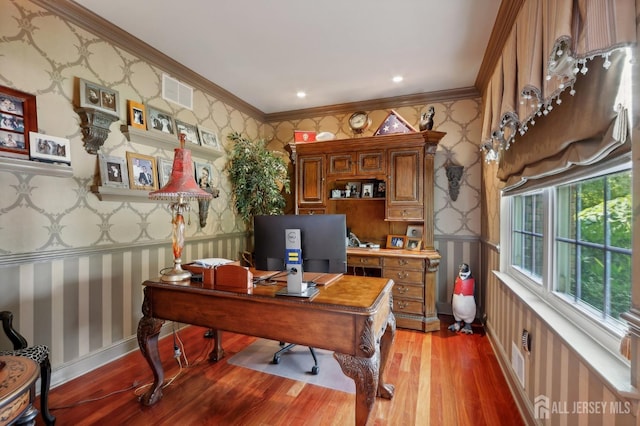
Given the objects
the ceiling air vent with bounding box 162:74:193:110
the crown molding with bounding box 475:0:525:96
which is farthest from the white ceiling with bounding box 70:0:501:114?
the ceiling air vent with bounding box 162:74:193:110

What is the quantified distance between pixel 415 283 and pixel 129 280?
284 cm

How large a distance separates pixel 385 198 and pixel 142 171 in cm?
259

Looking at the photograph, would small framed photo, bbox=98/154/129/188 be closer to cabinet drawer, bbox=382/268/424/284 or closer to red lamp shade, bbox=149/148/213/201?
red lamp shade, bbox=149/148/213/201

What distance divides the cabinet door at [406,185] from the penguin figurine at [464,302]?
31.3 inches

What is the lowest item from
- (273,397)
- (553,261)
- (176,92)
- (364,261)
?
(273,397)

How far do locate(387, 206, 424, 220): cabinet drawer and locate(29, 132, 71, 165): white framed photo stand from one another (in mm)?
3040

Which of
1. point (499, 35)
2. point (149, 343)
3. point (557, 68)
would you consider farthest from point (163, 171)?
point (499, 35)

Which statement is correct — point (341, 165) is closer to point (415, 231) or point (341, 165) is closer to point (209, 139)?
point (415, 231)

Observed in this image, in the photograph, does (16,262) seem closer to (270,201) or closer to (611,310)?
(270,201)

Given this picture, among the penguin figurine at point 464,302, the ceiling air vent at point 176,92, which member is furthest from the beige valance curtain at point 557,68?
the ceiling air vent at point 176,92

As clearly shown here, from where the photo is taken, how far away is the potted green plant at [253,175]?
3621 millimetres

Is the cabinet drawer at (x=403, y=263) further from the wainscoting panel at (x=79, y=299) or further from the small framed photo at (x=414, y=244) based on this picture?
the wainscoting panel at (x=79, y=299)

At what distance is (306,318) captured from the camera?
1484mm

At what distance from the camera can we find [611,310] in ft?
3.96
